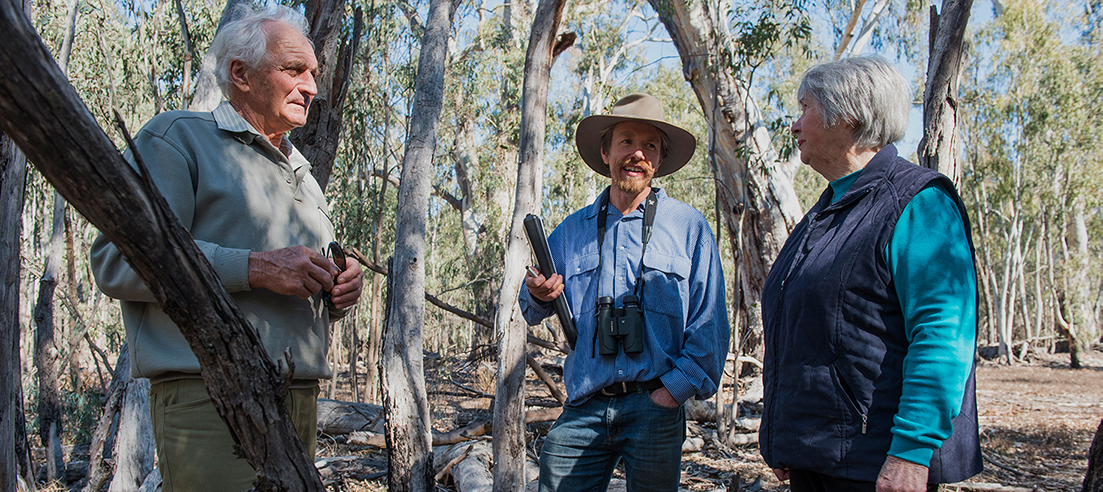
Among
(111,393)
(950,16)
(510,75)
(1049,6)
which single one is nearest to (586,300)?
(950,16)

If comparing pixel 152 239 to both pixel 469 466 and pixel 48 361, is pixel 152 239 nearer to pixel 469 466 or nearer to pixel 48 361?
pixel 469 466

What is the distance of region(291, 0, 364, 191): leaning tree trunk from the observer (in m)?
3.78

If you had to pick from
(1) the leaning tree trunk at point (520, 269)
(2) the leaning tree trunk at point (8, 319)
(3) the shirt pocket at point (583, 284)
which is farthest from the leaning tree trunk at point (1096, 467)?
(2) the leaning tree trunk at point (8, 319)

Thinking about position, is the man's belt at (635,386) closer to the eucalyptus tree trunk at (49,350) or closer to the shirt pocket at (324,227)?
the shirt pocket at (324,227)

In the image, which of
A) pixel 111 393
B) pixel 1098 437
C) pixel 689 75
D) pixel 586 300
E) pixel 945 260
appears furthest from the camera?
pixel 689 75

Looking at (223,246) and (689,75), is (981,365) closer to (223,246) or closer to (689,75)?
(689,75)

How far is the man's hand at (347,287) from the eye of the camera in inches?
66.9

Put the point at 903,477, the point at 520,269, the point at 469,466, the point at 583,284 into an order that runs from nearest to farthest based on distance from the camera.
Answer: the point at 903,477
the point at 583,284
the point at 520,269
the point at 469,466

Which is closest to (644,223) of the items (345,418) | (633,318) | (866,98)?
(633,318)

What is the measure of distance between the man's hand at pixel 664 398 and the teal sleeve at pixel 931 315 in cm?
74

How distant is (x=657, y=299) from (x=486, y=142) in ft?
43.2

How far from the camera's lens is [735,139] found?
7051 millimetres

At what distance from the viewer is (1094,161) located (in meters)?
18.5

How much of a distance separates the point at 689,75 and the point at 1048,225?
18678 mm
